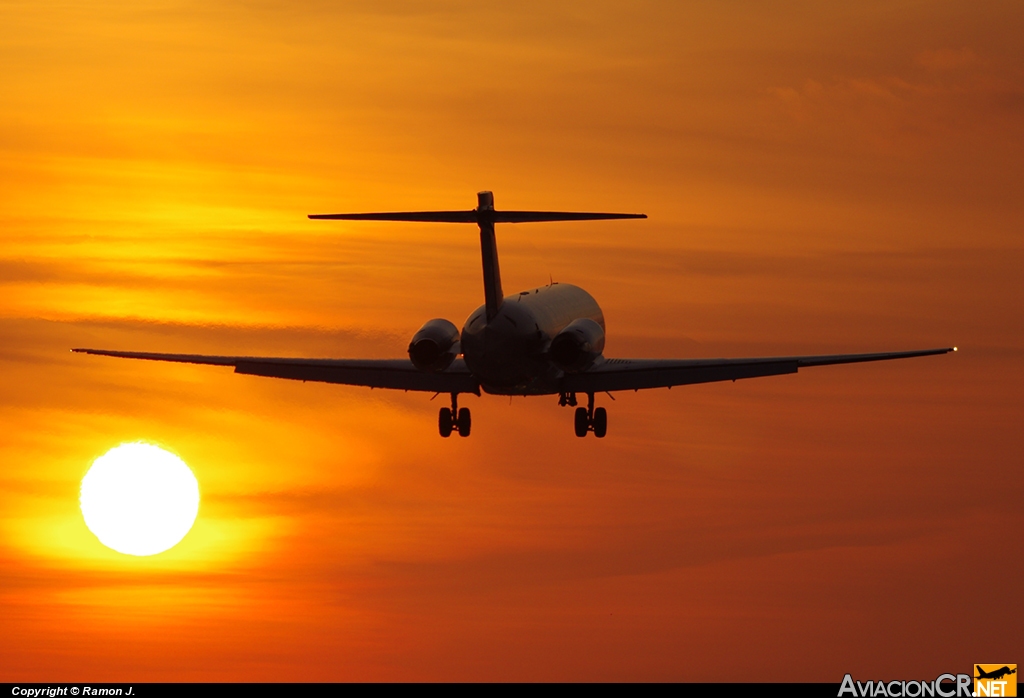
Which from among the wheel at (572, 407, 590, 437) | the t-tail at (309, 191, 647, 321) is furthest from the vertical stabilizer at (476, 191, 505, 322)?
the wheel at (572, 407, 590, 437)

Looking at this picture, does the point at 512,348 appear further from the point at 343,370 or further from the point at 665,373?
the point at 343,370

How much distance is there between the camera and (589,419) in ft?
177

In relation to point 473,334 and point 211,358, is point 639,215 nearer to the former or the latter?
point 473,334

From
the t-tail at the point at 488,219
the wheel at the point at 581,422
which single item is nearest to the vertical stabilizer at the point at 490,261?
the t-tail at the point at 488,219

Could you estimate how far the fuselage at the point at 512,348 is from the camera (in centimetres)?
4769

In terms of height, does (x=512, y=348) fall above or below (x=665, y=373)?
below

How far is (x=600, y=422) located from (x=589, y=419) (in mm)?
377

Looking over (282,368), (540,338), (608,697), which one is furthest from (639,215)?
(608,697)

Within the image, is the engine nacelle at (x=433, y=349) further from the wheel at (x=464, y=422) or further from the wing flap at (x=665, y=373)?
the wing flap at (x=665, y=373)

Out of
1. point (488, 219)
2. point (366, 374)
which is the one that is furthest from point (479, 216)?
point (366, 374)

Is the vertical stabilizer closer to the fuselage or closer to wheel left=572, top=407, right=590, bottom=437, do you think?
the fuselage

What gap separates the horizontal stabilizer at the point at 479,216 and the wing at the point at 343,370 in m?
5.13

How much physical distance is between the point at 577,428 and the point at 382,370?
665 cm

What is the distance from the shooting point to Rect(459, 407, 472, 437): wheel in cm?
5356
